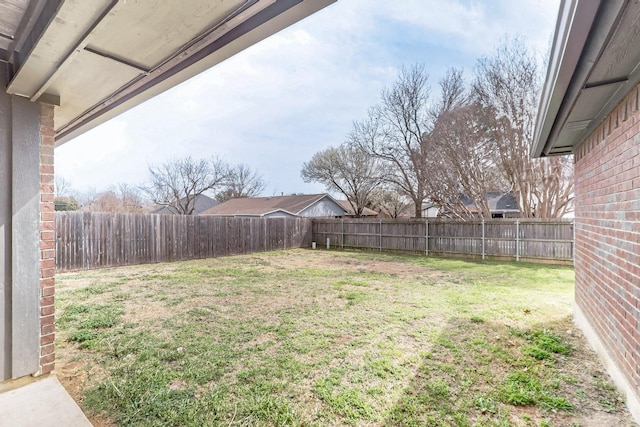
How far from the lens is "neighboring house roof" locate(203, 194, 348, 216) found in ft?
73.3

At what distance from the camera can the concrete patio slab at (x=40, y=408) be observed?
1.86 m

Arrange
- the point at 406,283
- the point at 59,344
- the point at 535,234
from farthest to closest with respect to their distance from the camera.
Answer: the point at 535,234 → the point at 406,283 → the point at 59,344

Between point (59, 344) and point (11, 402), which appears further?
point (59, 344)

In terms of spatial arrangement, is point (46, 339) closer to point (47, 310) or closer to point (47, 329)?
point (47, 329)

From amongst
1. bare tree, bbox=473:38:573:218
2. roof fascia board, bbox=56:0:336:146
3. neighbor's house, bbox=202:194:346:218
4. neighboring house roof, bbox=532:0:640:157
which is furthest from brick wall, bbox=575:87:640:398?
neighbor's house, bbox=202:194:346:218

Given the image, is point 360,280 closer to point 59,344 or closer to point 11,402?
point 59,344

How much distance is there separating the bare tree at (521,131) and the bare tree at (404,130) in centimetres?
353

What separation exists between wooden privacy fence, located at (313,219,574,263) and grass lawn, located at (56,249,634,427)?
149 inches

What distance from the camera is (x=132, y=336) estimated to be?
3498 mm

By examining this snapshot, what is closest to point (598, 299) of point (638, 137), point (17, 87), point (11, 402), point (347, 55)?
point (638, 137)

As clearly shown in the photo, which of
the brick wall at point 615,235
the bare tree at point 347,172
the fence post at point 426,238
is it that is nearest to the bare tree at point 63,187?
the bare tree at point 347,172

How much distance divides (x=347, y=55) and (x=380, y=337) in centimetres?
918

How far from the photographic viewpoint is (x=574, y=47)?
5.03 ft

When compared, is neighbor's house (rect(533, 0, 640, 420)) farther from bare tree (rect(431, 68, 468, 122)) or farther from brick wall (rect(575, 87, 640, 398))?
bare tree (rect(431, 68, 468, 122))
